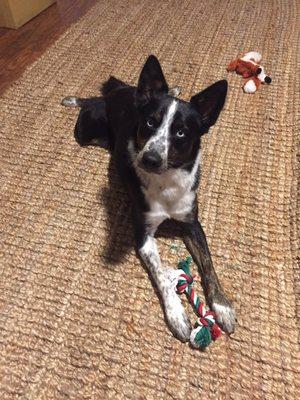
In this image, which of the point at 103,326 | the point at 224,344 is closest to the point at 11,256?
the point at 103,326

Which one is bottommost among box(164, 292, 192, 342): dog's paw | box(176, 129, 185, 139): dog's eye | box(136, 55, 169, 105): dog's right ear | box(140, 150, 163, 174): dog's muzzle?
box(164, 292, 192, 342): dog's paw

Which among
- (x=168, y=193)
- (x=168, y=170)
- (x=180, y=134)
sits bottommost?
(x=168, y=193)

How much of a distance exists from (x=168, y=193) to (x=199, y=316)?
480 mm

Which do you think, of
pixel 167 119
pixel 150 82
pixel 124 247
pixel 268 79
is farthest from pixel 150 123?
pixel 268 79

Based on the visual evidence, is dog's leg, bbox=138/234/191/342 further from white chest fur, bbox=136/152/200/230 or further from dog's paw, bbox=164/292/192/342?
white chest fur, bbox=136/152/200/230

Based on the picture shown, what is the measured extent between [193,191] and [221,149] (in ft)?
1.94

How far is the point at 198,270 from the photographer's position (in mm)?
1575

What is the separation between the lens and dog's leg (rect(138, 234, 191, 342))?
137cm

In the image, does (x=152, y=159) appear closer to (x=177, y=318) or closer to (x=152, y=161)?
(x=152, y=161)

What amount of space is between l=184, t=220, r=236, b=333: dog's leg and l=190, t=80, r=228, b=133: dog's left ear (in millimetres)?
426

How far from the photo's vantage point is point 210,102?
140cm

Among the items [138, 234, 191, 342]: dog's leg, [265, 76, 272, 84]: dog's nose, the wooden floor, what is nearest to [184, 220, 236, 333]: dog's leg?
[138, 234, 191, 342]: dog's leg

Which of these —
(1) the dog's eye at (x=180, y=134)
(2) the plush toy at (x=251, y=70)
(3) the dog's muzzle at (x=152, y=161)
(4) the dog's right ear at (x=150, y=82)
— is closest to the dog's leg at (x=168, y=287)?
(3) the dog's muzzle at (x=152, y=161)

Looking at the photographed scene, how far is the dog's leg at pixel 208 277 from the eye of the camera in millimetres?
1401
